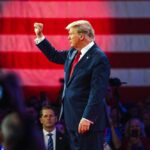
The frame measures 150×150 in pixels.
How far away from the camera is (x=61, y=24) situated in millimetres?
8562

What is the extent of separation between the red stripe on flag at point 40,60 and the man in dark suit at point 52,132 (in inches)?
95.4

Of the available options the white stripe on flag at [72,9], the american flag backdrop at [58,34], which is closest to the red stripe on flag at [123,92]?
the american flag backdrop at [58,34]

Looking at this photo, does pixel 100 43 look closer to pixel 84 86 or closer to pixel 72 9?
pixel 72 9

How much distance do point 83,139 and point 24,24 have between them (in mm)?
3820

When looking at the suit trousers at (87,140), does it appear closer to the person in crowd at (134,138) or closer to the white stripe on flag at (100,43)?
the person in crowd at (134,138)

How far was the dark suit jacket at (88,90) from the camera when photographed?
4.78 m

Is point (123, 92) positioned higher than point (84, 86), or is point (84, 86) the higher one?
point (84, 86)

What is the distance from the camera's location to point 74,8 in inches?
335

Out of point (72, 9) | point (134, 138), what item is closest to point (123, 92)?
point (72, 9)

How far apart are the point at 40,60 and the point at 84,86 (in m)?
3.76

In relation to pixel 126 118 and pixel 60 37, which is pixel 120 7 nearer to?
pixel 60 37

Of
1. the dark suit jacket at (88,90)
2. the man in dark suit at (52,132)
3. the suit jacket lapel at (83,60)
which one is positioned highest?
the suit jacket lapel at (83,60)

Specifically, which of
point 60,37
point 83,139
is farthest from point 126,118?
point 83,139

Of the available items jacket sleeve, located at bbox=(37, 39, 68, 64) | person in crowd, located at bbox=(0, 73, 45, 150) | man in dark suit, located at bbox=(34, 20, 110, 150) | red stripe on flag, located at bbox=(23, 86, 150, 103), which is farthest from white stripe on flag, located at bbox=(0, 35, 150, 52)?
person in crowd, located at bbox=(0, 73, 45, 150)
